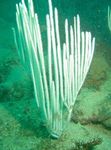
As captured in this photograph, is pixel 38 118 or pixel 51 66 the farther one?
pixel 38 118

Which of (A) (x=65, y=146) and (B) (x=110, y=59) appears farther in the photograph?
(B) (x=110, y=59)

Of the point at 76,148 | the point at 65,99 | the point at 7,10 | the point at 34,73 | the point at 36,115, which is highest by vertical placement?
the point at 7,10

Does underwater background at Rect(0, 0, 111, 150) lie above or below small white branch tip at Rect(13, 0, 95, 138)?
below

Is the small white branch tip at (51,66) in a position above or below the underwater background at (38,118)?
above

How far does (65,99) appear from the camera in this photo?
4.16m

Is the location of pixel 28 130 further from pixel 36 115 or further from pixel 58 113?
pixel 58 113

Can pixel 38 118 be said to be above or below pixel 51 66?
below

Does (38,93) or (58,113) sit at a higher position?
(38,93)

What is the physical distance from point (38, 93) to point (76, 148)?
1031 mm

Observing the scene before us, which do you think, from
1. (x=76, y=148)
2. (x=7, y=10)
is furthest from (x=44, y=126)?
(x=7, y=10)

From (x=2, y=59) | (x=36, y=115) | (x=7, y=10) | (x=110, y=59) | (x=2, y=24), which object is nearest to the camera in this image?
(x=36, y=115)

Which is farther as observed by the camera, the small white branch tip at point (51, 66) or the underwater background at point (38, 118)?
the underwater background at point (38, 118)

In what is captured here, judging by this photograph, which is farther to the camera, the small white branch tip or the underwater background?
the underwater background

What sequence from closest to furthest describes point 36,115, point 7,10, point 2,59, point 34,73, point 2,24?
1. point 34,73
2. point 36,115
3. point 2,59
4. point 2,24
5. point 7,10
